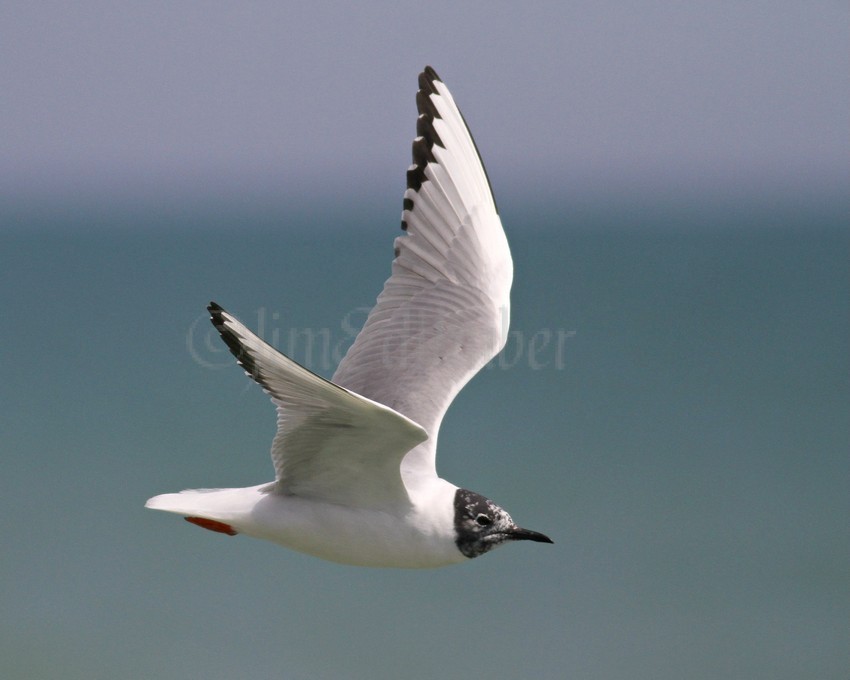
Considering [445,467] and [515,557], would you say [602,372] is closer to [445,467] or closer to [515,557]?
[445,467]

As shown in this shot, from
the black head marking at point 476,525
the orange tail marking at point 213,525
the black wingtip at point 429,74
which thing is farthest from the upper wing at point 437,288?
the orange tail marking at point 213,525

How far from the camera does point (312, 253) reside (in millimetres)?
61906

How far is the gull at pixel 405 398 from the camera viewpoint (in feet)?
17.5

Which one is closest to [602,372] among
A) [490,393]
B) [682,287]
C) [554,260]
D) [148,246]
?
[490,393]

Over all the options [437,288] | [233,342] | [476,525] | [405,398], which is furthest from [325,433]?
[437,288]

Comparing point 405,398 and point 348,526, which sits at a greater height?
point 405,398

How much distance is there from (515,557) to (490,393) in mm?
8412

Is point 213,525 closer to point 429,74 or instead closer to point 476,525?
point 476,525

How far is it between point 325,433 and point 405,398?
2.90ft

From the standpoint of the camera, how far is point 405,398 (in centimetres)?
631

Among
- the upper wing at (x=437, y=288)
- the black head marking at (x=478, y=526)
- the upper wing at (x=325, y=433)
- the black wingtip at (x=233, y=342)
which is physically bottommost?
the black head marking at (x=478, y=526)

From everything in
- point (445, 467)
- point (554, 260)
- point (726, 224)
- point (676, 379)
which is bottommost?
point (445, 467)

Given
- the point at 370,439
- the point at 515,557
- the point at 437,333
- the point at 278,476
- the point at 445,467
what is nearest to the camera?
the point at 370,439

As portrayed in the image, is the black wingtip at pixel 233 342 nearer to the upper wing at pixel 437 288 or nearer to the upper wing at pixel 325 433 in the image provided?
the upper wing at pixel 325 433
